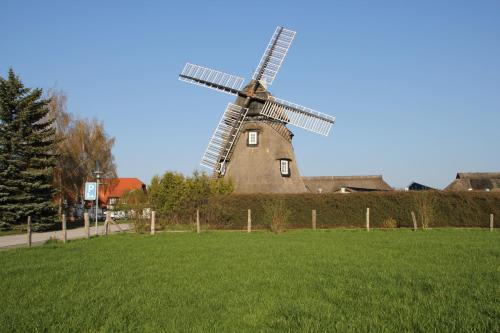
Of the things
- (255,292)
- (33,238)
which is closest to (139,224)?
(33,238)

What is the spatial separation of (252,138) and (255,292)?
26.3 metres

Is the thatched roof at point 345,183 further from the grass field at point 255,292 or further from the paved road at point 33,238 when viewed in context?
the grass field at point 255,292

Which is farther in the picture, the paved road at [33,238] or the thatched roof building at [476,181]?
the thatched roof building at [476,181]

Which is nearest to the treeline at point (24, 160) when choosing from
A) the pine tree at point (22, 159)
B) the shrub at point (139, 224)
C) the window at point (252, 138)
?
the pine tree at point (22, 159)

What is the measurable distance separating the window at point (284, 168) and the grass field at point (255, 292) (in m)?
19.5

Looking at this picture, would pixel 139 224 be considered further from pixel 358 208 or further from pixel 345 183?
pixel 345 183

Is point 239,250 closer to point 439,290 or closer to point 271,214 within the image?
point 439,290

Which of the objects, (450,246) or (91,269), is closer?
A: (91,269)

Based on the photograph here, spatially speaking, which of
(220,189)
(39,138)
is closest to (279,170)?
(220,189)

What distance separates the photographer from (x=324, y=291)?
26.8 ft

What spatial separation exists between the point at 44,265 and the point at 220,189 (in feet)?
64.8

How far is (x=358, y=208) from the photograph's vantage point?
3023 cm

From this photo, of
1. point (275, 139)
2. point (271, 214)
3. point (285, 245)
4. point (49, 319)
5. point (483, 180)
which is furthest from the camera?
point (483, 180)

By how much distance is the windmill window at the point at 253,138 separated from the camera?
112ft
